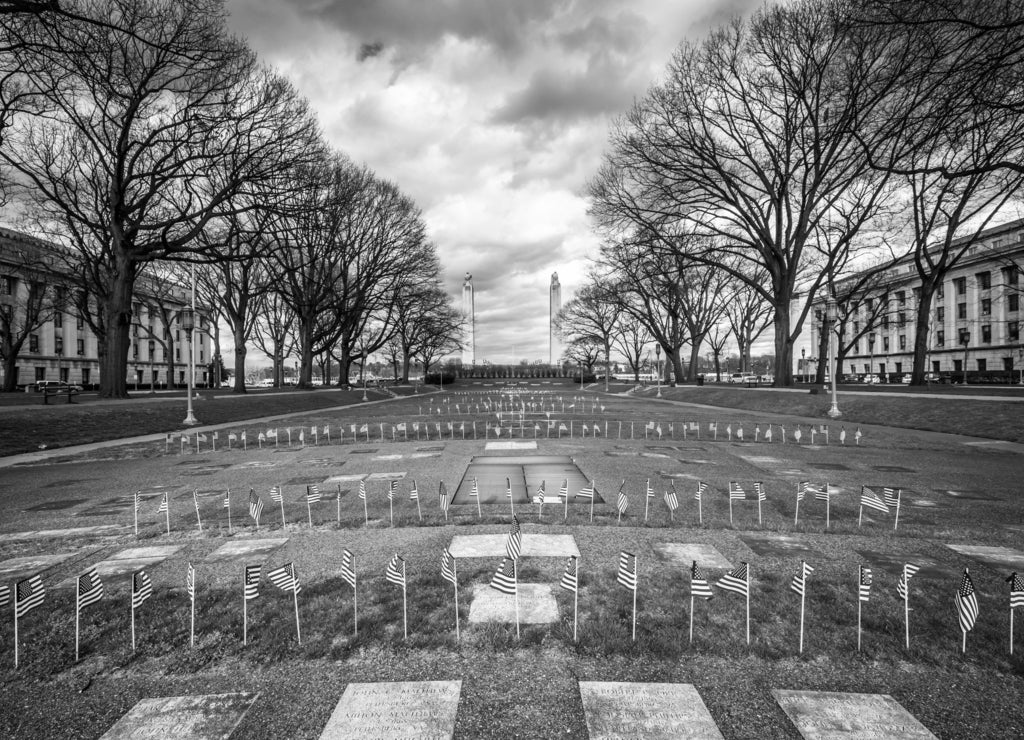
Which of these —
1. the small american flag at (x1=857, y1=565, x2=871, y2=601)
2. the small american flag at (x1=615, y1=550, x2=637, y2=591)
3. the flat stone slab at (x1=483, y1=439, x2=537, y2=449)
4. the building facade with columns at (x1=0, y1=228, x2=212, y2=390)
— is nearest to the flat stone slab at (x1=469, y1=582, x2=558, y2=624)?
the small american flag at (x1=615, y1=550, x2=637, y2=591)

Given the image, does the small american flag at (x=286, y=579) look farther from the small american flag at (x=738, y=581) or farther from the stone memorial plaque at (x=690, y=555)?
the stone memorial plaque at (x=690, y=555)

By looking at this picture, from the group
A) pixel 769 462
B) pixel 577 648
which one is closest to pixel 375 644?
pixel 577 648

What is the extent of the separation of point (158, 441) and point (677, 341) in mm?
52400

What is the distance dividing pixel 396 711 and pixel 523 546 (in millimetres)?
3266

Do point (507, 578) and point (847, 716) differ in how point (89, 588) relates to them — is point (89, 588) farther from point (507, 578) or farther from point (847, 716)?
point (847, 716)

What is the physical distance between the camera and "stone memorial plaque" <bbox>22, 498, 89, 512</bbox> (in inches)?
348

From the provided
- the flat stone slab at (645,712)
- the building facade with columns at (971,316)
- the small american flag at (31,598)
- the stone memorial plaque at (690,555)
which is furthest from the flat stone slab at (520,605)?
the building facade with columns at (971,316)

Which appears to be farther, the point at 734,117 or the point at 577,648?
the point at 734,117

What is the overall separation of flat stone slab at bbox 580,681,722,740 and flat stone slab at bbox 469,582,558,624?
1.05m

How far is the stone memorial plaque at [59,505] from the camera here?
884 centimetres

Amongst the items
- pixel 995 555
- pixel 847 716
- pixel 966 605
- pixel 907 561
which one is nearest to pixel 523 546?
pixel 847 716

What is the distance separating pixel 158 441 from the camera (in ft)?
60.2

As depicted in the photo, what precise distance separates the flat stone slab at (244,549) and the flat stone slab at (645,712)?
4.75 meters

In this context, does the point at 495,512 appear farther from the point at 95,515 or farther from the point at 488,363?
the point at 488,363
